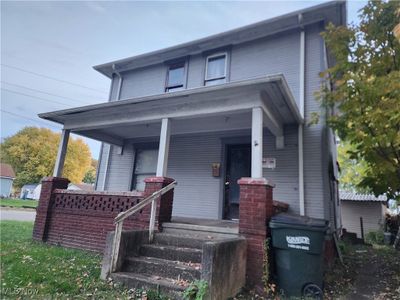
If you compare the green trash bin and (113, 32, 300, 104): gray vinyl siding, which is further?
(113, 32, 300, 104): gray vinyl siding

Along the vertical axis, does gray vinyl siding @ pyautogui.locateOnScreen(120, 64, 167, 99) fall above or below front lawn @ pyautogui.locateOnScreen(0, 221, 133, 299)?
above

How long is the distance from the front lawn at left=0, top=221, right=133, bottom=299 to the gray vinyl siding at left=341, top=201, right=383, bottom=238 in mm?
15318

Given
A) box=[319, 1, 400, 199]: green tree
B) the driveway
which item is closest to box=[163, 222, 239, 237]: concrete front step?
box=[319, 1, 400, 199]: green tree

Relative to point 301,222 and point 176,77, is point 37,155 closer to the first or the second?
point 176,77

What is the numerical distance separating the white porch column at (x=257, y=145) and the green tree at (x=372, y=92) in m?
1.91

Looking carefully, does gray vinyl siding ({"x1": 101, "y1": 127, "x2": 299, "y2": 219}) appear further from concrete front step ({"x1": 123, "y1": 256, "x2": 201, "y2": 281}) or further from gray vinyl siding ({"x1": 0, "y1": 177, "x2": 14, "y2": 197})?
gray vinyl siding ({"x1": 0, "y1": 177, "x2": 14, "y2": 197})

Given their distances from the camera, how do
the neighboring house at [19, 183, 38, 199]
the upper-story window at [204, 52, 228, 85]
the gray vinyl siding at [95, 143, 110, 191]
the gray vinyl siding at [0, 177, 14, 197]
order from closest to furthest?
the upper-story window at [204, 52, 228, 85] → the gray vinyl siding at [95, 143, 110, 191] → the gray vinyl siding at [0, 177, 14, 197] → the neighboring house at [19, 183, 38, 199]

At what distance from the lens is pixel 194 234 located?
15.6 ft

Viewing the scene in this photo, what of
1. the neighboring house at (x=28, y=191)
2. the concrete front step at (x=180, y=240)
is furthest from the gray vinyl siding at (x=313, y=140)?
the neighboring house at (x=28, y=191)

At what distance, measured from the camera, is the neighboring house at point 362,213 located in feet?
50.3

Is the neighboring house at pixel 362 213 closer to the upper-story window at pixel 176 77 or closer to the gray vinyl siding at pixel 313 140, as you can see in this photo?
the gray vinyl siding at pixel 313 140

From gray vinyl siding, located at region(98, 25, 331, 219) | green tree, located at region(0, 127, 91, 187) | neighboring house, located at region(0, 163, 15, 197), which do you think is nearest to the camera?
gray vinyl siding, located at region(98, 25, 331, 219)

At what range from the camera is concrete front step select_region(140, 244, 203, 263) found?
12.9ft

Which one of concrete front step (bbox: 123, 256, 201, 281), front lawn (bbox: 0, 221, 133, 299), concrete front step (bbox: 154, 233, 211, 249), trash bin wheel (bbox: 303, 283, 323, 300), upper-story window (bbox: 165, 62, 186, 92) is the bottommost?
front lawn (bbox: 0, 221, 133, 299)
